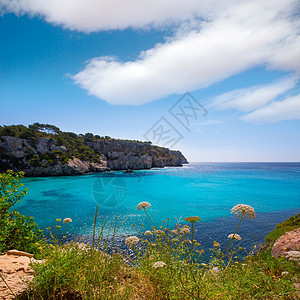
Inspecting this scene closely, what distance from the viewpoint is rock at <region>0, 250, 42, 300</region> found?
235 cm

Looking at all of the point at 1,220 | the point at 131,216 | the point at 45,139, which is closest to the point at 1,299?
the point at 1,220

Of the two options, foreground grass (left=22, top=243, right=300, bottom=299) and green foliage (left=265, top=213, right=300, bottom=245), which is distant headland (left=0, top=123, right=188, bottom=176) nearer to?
green foliage (left=265, top=213, right=300, bottom=245)

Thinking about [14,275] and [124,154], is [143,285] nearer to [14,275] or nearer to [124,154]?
[14,275]

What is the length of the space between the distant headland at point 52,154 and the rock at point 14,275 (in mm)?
64558

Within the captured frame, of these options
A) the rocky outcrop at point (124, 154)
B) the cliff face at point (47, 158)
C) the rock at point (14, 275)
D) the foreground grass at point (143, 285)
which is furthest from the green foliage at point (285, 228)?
the rocky outcrop at point (124, 154)

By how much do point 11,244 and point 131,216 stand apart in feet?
53.9

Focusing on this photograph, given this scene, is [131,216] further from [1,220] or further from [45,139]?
[45,139]

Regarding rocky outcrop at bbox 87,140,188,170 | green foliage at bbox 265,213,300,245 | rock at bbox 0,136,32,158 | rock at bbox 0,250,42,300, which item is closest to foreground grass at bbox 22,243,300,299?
rock at bbox 0,250,42,300

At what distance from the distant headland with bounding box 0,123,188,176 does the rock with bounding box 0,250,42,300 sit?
64.6m

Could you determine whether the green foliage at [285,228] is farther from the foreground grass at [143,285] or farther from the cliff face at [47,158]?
the cliff face at [47,158]

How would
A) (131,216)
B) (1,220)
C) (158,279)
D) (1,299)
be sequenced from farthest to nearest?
(131,216) < (1,220) < (158,279) < (1,299)

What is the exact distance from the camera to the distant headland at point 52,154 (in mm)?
54312

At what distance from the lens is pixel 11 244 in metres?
4.41

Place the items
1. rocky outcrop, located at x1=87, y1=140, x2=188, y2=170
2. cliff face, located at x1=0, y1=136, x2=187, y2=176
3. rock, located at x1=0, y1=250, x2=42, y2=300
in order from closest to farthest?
rock, located at x1=0, y1=250, x2=42, y2=300 → cliff face, located at x1=0, y1=136, x2=187, y2=176 → rocky outcrop, located at x1=87, y1=140, x2=188, y2=170
